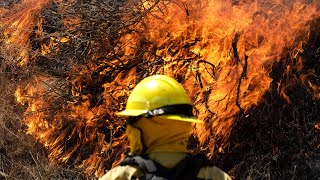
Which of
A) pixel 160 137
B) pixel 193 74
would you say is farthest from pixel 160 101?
pixel 193 74

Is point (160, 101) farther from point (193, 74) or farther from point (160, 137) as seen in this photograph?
point (193, 74)

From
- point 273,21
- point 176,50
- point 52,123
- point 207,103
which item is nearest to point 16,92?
point 52,123

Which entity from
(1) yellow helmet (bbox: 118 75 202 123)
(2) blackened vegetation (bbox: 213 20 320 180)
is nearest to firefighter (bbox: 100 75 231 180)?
(1) yellow helmet (bbox: 118 75 202 123)

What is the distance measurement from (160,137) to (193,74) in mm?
4219

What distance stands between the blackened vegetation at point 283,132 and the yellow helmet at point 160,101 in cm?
337

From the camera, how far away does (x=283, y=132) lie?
5.50m

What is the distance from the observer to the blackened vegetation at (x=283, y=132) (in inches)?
208

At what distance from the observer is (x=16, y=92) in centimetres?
739

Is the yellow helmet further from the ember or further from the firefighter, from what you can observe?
the ember

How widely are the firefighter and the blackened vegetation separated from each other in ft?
10.9

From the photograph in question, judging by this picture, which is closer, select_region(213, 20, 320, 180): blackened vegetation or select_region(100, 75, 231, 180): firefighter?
select_region(100, 75, 231, 180): firefighter

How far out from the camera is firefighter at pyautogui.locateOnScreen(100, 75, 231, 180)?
1990 millimetres

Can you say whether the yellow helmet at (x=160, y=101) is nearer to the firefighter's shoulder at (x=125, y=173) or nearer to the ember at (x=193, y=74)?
the firefighter's shoulder at (x=125, y=173)

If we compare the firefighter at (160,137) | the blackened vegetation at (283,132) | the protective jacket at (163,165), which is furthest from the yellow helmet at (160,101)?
the blackened vegetation at (283,132)
